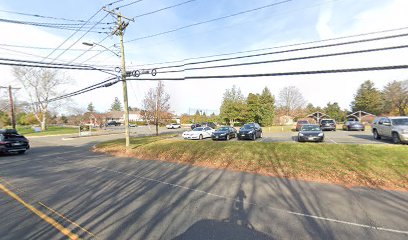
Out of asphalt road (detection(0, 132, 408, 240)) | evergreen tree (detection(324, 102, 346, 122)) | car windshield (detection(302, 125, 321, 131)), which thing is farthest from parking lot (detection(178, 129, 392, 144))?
evergreen tree (detection(324, 102, 346, 122))

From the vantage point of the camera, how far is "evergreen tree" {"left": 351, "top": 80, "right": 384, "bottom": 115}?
56.8 metres

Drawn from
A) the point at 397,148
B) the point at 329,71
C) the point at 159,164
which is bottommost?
the point at 159,164

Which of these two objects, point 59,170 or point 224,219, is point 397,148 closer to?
point 224,219

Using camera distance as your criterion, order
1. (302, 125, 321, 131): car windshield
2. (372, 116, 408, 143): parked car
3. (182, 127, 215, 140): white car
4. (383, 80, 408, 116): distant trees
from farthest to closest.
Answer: (383, 80, 408, 116): distant trees → (182, 127, 215, 140): white car → (302, 125, 321, 131): car windshield → (372, 116, 408, 143): parked car

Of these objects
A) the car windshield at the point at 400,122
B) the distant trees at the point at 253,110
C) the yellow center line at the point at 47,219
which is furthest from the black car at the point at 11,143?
the distant trees at the point at 253,110

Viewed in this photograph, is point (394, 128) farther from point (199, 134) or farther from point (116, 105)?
point (116, 105)

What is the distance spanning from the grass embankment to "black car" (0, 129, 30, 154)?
11.0 m

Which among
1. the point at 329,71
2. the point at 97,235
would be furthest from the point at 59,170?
the point at 329,71

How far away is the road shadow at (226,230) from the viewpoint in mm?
3918

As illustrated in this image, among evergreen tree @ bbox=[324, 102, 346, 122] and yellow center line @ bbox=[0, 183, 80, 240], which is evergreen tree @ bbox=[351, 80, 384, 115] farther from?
yellow center line @ bbox=[0, 183, 80, 240]

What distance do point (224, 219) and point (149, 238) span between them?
1.71m

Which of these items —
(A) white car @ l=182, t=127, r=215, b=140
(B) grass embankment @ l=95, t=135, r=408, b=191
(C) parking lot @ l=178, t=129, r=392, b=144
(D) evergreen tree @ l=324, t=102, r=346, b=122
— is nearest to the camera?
(B) grass embankment @ l=95, t=135, r=408, b=191

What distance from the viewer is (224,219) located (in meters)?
4.70

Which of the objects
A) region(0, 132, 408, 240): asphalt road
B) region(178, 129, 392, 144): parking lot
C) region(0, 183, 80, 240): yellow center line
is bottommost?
region(178, 129, 392, 144): parking lot
